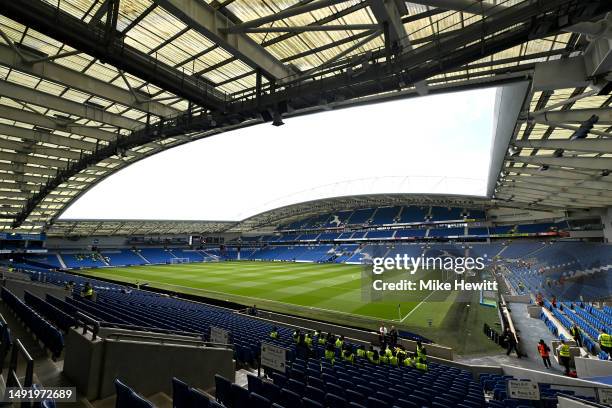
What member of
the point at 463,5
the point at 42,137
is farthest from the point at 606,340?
the point at 42,137

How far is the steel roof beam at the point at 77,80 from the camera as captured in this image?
10680mm

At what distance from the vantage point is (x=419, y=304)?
24.1 m

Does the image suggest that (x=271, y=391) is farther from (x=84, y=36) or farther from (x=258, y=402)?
(x=84, y=36)

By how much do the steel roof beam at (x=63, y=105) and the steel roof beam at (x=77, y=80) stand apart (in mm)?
2824

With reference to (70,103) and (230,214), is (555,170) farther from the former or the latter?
(230,214)

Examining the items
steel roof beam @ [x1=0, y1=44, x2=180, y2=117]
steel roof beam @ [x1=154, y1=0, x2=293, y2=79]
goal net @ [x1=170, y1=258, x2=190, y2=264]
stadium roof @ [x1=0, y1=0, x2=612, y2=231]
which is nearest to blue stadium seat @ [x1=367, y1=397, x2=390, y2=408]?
stadium roof @ [x1=0, y1=0, x2=612, y2=231]

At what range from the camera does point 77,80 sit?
1253 centimetres

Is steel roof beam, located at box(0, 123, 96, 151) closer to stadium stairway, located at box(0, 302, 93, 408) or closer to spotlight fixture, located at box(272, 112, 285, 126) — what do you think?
stadium stairway, located at box(0, 302, 93, 408)

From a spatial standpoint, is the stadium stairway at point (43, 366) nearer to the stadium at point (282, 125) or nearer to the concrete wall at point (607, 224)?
the stadium at point (282, 125)

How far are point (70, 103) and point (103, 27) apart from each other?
933 cm

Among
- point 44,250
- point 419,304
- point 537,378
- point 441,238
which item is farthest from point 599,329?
point 44,250

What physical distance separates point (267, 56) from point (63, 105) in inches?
437

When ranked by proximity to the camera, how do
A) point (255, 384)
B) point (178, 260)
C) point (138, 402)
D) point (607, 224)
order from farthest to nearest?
point (178, 260), point (607, 224), point (255, 384), point (138, 402)

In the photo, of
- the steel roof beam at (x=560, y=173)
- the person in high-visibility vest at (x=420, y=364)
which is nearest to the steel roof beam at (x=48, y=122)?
the person in high-visibility vest at (x=420, y=364)
